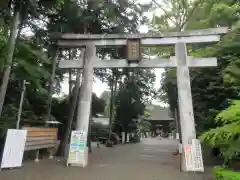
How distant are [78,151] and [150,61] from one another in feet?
15.8

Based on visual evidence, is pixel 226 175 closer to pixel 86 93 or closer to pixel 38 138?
pixel 86 93

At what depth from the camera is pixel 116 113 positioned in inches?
1229

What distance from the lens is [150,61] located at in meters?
11.7

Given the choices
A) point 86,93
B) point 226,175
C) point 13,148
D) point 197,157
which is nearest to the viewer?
point 226,175

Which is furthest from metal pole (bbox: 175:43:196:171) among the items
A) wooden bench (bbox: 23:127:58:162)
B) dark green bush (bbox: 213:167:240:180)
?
wooden bench (bbox: 23:127:58:162)

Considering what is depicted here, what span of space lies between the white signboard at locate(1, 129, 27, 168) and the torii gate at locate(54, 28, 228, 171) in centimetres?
269

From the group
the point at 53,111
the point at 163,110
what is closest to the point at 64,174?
the point at 53,111

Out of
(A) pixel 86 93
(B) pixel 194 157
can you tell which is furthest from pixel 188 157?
(A) pixel 86 93

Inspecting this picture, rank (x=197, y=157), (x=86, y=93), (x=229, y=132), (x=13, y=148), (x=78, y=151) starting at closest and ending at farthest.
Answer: (x=229, y=132) < (x=13, y=148) < (x=197, y=157) < (x=78, y=151) < (x=86, y=93)

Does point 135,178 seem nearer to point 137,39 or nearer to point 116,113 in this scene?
point 137,39

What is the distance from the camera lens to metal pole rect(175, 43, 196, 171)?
10.4m

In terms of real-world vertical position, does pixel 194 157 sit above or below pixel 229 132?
below

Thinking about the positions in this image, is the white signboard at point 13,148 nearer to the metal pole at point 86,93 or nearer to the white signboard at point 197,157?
the metal pole at point 86,93

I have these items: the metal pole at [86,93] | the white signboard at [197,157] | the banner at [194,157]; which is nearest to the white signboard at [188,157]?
the banner at [194,157]
